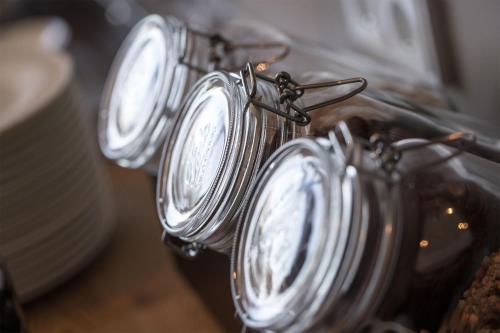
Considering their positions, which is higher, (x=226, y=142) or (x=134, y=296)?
(x=226, y=142)

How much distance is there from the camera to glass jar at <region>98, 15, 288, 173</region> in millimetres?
416

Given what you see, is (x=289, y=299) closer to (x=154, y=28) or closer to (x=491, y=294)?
(x=491, y=294)

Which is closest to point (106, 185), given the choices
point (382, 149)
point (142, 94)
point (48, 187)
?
point (48, 187)

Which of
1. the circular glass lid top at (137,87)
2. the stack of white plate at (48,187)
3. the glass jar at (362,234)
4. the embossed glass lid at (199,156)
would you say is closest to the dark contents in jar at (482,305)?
the glass jar at (362,234)

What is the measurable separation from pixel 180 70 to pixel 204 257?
106mm

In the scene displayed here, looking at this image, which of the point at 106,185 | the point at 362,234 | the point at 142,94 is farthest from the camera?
Result: the point at 106,185

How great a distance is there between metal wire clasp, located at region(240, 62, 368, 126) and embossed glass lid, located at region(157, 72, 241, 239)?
1cm

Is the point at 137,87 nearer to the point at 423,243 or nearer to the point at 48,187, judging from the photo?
the point at 48,187

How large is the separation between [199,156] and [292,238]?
0.10m

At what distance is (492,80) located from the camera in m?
0.43

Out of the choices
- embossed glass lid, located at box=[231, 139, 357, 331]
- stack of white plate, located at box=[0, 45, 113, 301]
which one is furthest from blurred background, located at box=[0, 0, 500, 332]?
embossed glass lid, located at box=[231, 139, 357, 331]

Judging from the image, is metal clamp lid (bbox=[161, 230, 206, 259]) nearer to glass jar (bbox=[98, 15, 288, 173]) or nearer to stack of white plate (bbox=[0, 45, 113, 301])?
glass jar (bbox=[98, 15, 288, 173])

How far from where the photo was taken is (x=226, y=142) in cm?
32

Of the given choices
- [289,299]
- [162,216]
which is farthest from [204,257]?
[289,299]
